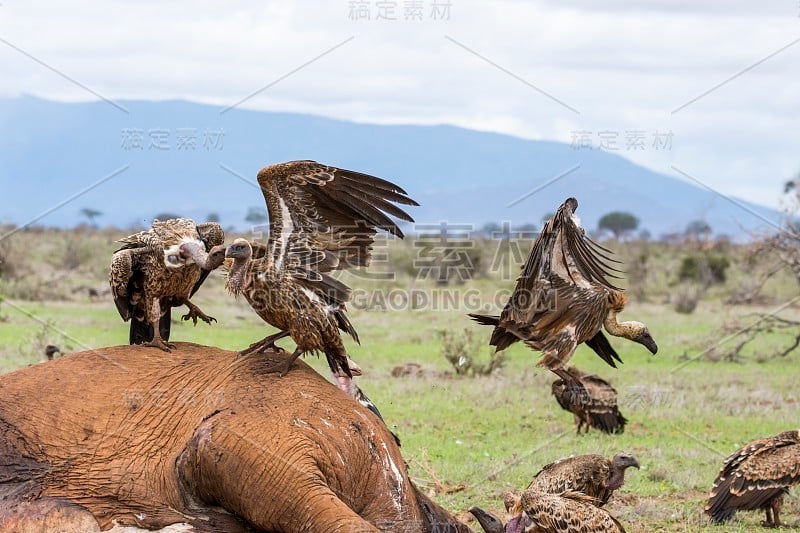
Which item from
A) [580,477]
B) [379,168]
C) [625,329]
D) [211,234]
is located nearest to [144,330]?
[211,234]

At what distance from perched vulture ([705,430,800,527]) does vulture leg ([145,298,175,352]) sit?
4774 mm

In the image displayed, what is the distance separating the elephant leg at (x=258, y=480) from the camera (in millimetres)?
5371

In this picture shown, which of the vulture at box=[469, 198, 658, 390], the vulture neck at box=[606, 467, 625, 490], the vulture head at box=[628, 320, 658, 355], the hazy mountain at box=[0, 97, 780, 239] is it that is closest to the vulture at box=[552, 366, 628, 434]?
the vulture neck at box=[606, 467, 625, 490]

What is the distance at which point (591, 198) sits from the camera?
171000 millimetres

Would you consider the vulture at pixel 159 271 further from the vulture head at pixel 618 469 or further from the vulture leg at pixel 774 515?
the vulture leg at pixel 774 515

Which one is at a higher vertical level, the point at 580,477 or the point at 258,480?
the point at 258,480

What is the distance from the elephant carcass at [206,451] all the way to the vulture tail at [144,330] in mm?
1089

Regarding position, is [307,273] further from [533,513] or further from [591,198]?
[591,198]

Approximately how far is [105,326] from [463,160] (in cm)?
17082

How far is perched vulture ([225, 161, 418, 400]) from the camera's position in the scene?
6.41 m

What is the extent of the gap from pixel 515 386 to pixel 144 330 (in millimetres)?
9317

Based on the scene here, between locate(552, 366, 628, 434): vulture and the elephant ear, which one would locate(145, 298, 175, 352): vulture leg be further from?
locate(552, 366, 628, 434): vulture

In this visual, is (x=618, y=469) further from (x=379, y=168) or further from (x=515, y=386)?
(x=379, y=168)

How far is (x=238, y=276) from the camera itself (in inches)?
253
